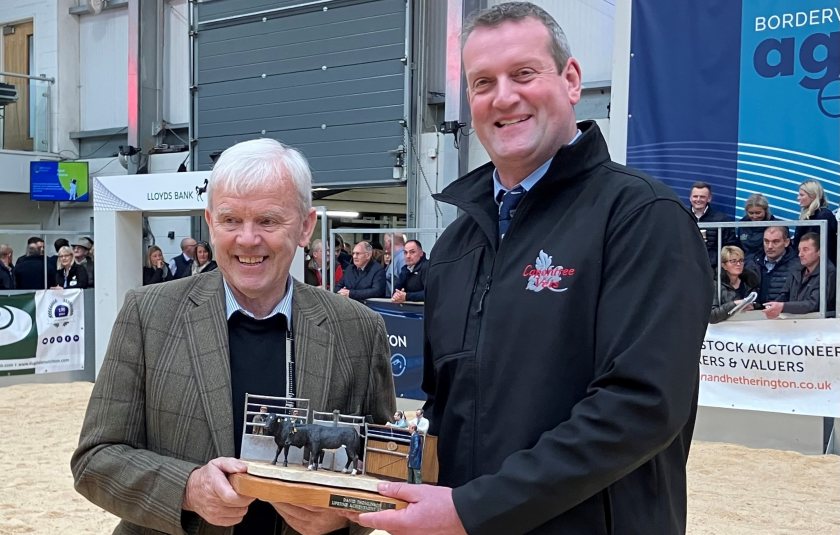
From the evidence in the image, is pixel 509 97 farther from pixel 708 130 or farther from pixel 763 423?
pixel 708 130

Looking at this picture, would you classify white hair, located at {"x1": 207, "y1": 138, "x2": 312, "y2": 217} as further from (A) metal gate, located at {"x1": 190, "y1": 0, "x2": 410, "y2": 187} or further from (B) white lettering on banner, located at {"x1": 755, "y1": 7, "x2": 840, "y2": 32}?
(A) metal gate, located at {"x1": 190, "y1": 0, "x2": 410, "y2": 187}

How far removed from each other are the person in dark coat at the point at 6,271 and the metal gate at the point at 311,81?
165 inches

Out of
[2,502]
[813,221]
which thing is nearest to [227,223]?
[2,502]

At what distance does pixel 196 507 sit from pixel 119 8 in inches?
653

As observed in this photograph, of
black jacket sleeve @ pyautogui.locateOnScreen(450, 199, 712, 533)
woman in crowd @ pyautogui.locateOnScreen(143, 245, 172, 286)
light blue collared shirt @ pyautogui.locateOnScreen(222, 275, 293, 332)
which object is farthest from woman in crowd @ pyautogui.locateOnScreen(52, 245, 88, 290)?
black jacket sleeve @ pyautogui.locateOnScreen(450, 199, 712, 533)

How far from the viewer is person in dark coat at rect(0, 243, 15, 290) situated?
35.6 feet

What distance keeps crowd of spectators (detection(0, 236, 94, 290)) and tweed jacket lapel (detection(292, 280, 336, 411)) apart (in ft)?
31.0

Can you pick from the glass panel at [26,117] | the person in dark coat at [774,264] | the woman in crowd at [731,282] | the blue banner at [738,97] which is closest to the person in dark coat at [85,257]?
the glass panel at [26,117]

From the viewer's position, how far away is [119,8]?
16.5 meters

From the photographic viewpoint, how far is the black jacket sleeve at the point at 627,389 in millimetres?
1354

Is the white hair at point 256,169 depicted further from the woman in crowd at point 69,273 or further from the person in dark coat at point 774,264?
the woman in crowd at point 69,273

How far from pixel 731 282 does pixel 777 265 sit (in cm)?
37

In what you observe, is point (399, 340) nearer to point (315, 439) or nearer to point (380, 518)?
point (315, 439)

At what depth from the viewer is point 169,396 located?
1.87 m
